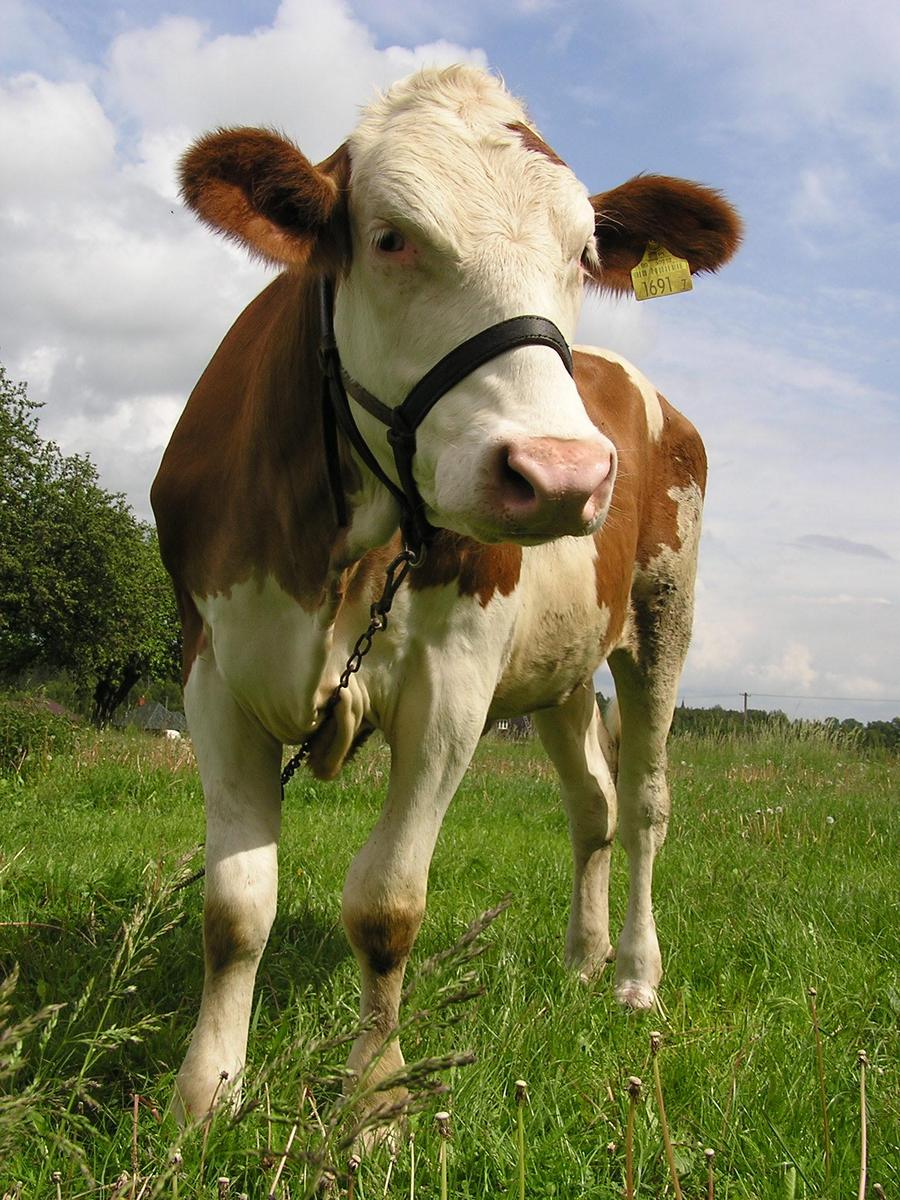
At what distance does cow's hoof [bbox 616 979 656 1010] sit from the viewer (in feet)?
12.5

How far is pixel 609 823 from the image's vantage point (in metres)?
4.68

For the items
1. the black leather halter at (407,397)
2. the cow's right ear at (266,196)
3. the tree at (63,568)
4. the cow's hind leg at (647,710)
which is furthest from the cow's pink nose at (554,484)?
the tree at (63,568)

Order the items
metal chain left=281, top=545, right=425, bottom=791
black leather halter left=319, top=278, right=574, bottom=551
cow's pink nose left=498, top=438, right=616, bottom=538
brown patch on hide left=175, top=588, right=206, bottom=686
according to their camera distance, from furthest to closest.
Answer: brown patch on hide left=175, top=588, right=206, bottom=686 < metal chain left=281, top=545, right=425, bottom=791 < black leather halter left=319, top=278, right=574, bottom=551 < cow's pink nose left=498, top=438, right=616, bottom=538

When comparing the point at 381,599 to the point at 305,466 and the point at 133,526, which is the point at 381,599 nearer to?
the point at 305,466

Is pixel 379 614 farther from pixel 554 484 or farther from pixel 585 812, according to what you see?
pixel 585 812

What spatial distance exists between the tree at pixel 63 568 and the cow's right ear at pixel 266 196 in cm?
3972

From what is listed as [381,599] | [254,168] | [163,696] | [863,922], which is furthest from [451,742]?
[163,696]

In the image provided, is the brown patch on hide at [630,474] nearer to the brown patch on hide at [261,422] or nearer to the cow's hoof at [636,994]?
the cow's hoof at [636,994]

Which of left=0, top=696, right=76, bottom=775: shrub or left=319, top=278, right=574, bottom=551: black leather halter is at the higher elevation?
left=319, top=278, right=574, bottom=551: black leather halter

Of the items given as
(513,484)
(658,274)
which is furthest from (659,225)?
(513,484)

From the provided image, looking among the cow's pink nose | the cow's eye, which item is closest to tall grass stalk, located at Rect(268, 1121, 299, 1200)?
the cow's pink nose

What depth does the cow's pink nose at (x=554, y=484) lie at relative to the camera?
211 cm

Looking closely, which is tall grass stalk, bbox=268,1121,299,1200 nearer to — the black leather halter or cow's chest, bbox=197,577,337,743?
cow's chest, bbox=197,577,337,743

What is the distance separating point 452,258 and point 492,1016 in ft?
7.17
